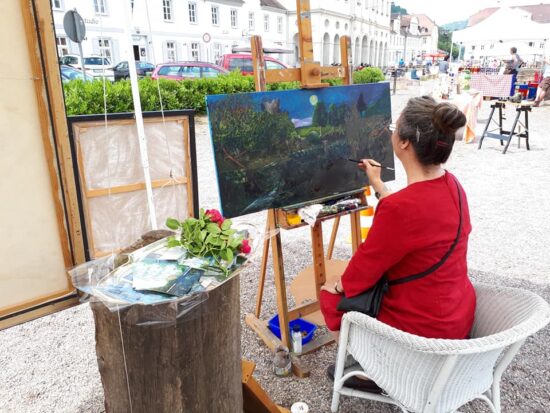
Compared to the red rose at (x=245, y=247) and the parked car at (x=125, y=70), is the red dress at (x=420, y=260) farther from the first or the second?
the parked car at (x=125, y=70)

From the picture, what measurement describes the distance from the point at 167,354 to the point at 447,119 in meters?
1.27

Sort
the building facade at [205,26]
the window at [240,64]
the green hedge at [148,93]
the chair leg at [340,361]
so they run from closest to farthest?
1. the chair leg at [340,361]
2. the green hedge at [148,93]
3. the window at [240,64]
4. the building facade at [205,26]

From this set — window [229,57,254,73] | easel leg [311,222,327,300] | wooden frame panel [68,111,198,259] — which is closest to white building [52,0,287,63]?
window [229,57,254,73]

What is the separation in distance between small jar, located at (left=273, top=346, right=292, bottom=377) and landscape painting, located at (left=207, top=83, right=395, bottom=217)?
2.63 ft

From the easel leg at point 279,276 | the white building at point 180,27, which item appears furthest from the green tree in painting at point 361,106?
the white building at point 180,27

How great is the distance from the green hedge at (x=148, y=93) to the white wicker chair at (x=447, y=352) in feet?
15.9

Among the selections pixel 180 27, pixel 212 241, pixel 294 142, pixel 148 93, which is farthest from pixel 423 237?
pixel 180 27

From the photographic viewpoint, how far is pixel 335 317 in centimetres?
182

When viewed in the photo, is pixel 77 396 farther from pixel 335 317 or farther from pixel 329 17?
pixel 329 17

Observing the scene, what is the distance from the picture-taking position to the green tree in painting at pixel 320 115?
232cm

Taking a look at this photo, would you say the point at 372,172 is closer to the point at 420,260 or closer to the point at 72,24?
the point at 420,260

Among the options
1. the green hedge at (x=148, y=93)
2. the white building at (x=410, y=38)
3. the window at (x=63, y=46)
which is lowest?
the green hedge at (x=148, y=93)

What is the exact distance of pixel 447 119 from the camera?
1506mm

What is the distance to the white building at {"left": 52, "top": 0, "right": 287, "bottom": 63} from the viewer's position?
20234 millimetres
